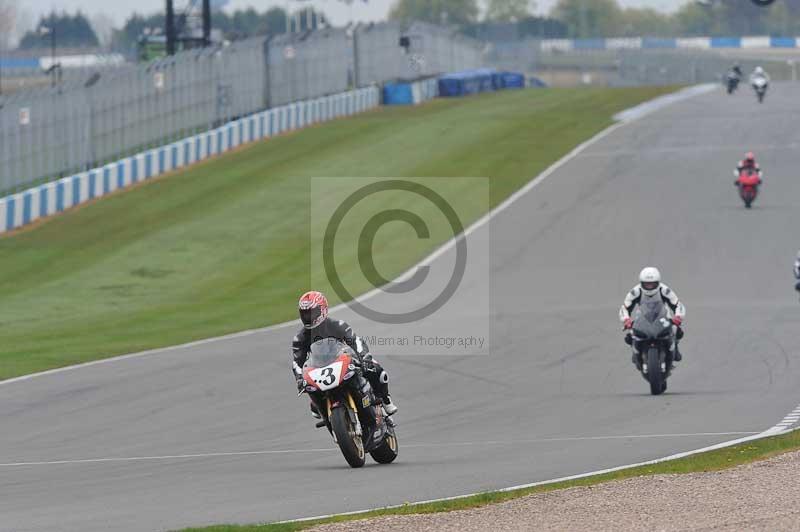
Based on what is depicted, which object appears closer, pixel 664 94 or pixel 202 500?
pixel 202 500

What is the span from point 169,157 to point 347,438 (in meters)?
35.7

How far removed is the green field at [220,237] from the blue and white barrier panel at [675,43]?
76214 millimetres

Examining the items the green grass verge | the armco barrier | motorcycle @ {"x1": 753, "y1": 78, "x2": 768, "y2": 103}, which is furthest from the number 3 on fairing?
motorcycle @ {"x1": 753, "y1": 78, "x2": 768, "y2": 103}

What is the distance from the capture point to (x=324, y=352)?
41.5 ft

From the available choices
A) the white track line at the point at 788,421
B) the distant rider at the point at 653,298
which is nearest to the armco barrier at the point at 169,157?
the distant rider at the point at 653,298

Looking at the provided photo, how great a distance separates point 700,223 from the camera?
34812mm

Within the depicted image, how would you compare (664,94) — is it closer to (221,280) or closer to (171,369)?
(221,280)

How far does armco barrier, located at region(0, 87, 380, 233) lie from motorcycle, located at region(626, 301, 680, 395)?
74.6 ft

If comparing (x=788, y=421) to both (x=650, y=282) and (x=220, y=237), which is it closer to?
(x=650, y=282)

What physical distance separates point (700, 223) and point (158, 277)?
44.3ft

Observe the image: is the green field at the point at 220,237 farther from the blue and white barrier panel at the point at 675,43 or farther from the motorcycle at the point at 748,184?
the blue and white barrier panel at the point at 675,43

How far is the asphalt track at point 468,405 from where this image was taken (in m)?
11.9

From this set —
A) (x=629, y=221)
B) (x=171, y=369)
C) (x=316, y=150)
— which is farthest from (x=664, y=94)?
(x=171, y=369)

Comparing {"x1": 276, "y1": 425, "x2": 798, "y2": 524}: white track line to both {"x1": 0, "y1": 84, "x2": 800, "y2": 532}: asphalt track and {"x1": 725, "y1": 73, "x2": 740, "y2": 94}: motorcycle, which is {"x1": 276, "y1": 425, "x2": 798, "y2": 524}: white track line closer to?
{"x1": 0, "y1": 84, "x2": 800, "y2": 532}: asphalt track
